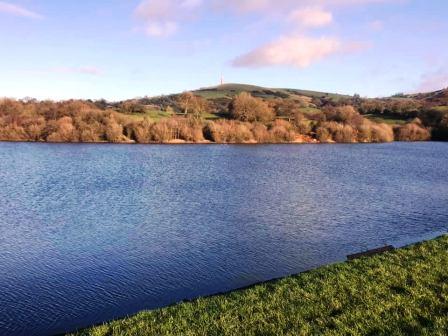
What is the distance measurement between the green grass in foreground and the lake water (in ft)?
9.87

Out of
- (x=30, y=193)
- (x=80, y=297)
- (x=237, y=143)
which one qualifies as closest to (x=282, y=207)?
(x=80, y=297)

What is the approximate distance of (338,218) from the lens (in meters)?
28.2

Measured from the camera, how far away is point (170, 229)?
82.0 feet

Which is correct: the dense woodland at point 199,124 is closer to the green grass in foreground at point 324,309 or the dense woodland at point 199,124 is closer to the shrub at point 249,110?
the shrub at point 249,110

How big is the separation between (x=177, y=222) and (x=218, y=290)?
10921mm

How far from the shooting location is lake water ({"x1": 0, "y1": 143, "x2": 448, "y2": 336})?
52.4 ft

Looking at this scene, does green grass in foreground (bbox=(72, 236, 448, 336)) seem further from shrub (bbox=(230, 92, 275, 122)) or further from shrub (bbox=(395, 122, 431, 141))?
shrub (bbox=(395, 122, 431, 141))

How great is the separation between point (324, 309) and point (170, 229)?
14539 millimetres

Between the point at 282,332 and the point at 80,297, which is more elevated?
the point at 282,332

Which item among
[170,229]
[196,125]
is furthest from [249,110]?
[170,229]

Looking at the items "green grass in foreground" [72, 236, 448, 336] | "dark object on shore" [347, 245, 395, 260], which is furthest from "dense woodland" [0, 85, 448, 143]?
"green grass in foreground" [72, 236, 448, 336]

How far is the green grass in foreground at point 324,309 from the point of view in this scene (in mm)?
10570

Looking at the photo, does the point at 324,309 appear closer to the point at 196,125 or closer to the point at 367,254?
the point at 367,254

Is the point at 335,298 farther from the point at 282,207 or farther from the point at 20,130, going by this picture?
the point at 20,130
